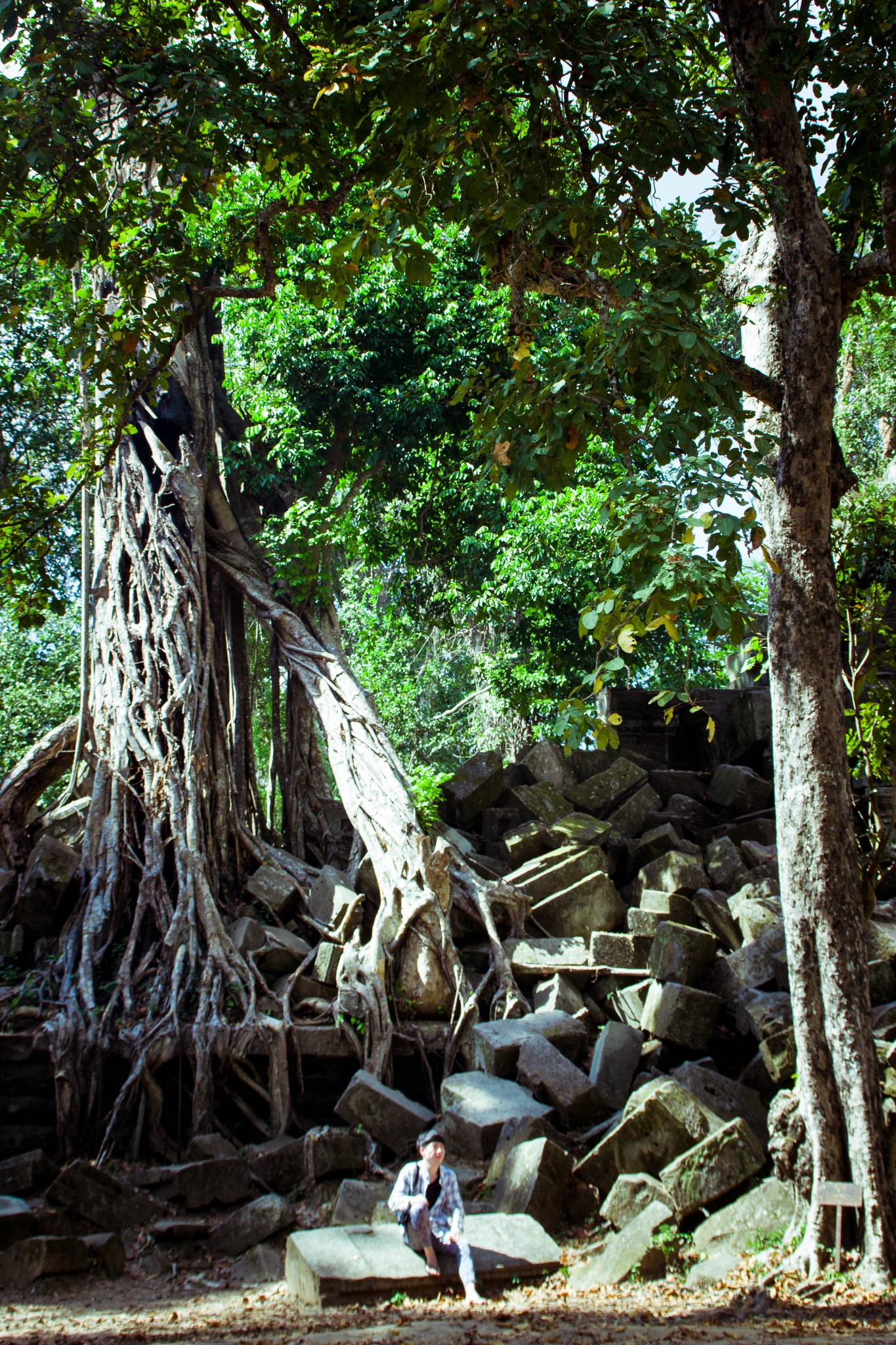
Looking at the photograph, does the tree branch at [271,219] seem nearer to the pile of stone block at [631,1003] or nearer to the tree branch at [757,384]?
the tree branch at [757,384]

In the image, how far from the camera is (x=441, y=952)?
20.1ft

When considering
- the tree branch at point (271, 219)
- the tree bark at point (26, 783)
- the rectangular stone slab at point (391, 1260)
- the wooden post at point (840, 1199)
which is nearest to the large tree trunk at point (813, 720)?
the wooden post at point (840, 1199)

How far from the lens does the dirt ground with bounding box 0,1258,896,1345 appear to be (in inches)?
123

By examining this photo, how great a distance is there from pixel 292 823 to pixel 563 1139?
389 cm

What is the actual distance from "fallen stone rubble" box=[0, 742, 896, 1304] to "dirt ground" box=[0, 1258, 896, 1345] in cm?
10

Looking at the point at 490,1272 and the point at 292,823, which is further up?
the point at 292,823

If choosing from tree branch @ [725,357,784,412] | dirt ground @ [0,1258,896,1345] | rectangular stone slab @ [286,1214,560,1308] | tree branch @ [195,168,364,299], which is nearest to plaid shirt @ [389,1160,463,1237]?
rectangular stone slab @ [286,1214,560,1308]

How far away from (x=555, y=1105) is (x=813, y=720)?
8.36 ft

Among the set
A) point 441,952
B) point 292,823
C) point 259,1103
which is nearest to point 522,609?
point 292,823

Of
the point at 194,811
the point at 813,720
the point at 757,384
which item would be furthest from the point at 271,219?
the point at 194,811

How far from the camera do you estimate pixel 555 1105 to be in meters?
5.08

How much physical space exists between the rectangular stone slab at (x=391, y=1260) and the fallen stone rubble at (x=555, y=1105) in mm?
10

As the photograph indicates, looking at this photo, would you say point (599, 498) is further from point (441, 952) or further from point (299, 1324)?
point (299, 1324)

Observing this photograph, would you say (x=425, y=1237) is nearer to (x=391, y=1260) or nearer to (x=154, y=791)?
(x=391, y=1260)
